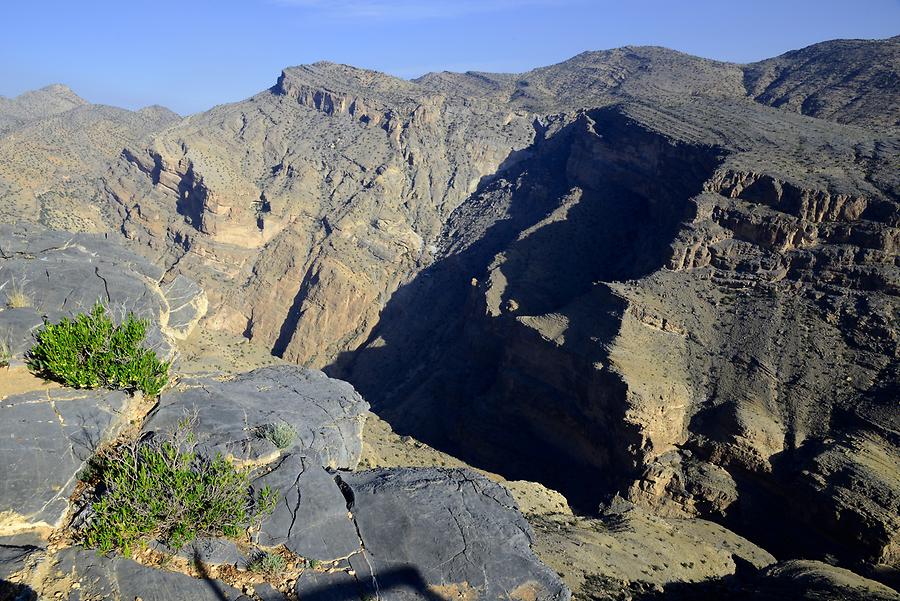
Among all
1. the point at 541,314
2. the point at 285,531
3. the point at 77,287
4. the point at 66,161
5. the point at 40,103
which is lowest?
the point at 285,531

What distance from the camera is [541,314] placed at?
1617 inches

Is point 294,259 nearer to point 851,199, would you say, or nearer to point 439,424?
point 439,424

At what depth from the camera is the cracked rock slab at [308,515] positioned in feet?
39.4

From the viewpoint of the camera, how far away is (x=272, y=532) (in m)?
12.1

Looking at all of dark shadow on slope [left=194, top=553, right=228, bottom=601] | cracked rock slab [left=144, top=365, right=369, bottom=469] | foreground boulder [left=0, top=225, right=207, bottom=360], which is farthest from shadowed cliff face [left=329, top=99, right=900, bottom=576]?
dark shadow on slope [left=194, top=553, right=228, bottom=601]

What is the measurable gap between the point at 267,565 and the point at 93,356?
6.79m

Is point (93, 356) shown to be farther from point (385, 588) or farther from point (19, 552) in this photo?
point (385, 588)

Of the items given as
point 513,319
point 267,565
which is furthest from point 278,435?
point 513,319

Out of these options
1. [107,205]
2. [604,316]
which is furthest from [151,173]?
[604,316]

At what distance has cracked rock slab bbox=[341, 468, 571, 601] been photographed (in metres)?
11.9

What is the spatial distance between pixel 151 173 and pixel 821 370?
66.1 m

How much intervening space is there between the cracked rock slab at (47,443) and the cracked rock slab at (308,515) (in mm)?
3671

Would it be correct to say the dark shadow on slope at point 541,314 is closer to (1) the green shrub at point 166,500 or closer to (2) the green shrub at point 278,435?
(2) the green shrub at point 278,435

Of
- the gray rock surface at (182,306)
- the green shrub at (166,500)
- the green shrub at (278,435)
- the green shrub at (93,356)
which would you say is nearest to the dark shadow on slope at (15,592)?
the green shrub at (166,500)
